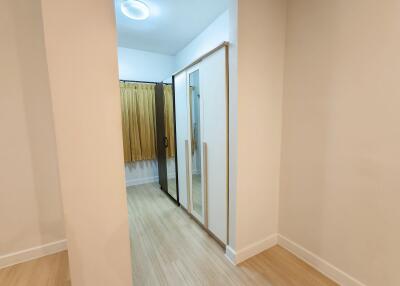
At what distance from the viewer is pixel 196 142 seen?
2.34 m

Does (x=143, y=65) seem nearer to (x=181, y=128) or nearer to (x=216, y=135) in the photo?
(x=181, y=128)

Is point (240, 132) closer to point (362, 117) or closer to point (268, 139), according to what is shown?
point (268, 139)

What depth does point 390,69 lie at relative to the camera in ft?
3.89

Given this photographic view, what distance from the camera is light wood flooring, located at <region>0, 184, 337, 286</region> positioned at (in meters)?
1.58

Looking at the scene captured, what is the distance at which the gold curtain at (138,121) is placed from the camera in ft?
12.0

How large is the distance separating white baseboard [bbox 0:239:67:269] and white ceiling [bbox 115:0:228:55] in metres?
2.81

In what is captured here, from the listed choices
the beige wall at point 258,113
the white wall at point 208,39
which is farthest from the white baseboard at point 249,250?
the white wall at point 208,39

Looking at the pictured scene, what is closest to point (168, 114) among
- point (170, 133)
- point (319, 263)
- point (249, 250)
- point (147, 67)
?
point (170, 133)

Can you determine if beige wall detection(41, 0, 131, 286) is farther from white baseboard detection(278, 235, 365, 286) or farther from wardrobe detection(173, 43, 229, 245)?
white baseboard detection(278, 235, 365, 286)

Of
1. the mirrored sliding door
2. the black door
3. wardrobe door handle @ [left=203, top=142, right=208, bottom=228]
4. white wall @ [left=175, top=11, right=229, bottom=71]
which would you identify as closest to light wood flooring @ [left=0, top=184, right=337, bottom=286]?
wardrobe door handle @ [left=203, top=142, right=208, bottom=228]

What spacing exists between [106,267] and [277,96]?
1934 millimetres

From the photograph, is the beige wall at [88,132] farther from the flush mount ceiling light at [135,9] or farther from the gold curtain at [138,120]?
the gold curtain at [138,120]

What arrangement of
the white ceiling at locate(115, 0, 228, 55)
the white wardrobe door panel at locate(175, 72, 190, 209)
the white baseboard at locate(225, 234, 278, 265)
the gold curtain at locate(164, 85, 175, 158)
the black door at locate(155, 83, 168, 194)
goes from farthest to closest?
the black door at locate(155, 83, 168, 194)
the gold curtain at locate(164, 85, 175, 158)
the white wardrobe door panel at locate(175, 72, 190, 209)
the white ceiling at locate(115, 0, 228, 55)
the white baseboard at locate(225, 234, 278, 265)

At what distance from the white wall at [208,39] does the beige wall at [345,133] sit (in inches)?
40.2
